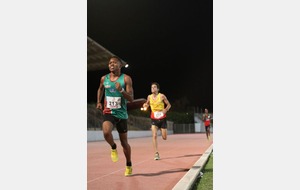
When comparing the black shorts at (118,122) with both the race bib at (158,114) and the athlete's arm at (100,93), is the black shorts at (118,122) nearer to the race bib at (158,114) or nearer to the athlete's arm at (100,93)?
the athlete's arm at (100,93)

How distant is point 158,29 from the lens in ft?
16.4

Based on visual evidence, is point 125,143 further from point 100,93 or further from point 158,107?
point 158,107

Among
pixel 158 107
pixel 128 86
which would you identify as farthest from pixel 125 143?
pixel 158 107

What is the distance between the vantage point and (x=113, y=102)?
15.5ft

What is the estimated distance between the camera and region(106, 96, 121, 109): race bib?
4691mm

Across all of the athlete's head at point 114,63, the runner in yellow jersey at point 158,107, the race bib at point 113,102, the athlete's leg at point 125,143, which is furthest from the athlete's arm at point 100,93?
the runner in yellow jersey at point 158,107

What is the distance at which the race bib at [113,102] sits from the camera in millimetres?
4691

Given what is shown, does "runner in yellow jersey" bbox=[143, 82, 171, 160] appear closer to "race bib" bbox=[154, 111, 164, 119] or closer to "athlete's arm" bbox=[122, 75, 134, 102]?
"race bib" bbox=[154, 111, 164, 119]

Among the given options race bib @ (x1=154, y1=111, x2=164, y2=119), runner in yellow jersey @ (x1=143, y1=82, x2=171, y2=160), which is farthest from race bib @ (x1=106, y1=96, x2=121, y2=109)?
race bib @ (x1=154, y1=111, x2=164, y2=119)
